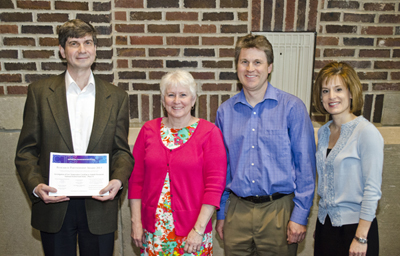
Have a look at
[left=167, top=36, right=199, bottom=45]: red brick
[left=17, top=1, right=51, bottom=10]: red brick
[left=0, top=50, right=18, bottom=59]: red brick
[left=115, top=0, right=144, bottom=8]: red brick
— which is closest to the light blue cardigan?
[left=167, top=36, right=199, bottom=45]: red brick

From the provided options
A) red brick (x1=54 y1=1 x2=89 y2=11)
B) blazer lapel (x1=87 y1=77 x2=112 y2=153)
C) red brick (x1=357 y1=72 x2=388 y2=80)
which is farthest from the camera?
red brick (x1=357 y1=72 x2=388 y2=80)

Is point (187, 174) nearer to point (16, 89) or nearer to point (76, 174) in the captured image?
point (76, 174)

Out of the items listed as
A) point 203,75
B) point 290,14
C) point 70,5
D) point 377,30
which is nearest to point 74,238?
point 203,75

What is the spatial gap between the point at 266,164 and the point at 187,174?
47 cm

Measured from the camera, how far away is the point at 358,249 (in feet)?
5.69

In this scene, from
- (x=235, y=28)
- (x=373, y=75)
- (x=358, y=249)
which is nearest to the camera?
(x=358, y=249)

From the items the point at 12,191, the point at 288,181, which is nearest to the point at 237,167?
the point at 288,181

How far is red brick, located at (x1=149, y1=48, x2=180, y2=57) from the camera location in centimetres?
274

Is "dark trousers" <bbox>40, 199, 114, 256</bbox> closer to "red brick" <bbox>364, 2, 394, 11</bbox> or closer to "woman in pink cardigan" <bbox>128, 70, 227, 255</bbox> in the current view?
"woman in pink cardigan" <bbox>128, 70, 227, 255</bbox>

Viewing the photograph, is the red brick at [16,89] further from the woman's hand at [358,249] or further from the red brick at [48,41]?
the woman's hand at [358,249]

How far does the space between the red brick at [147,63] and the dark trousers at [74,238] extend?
1237 mm

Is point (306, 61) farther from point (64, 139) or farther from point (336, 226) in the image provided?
point (64, 139)

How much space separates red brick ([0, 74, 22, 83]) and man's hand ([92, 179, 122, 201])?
1.35m

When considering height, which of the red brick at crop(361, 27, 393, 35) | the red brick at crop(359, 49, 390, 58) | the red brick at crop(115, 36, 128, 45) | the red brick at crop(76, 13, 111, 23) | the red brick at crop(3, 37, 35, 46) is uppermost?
the red brick at crop(76, 13, 111, 23)
